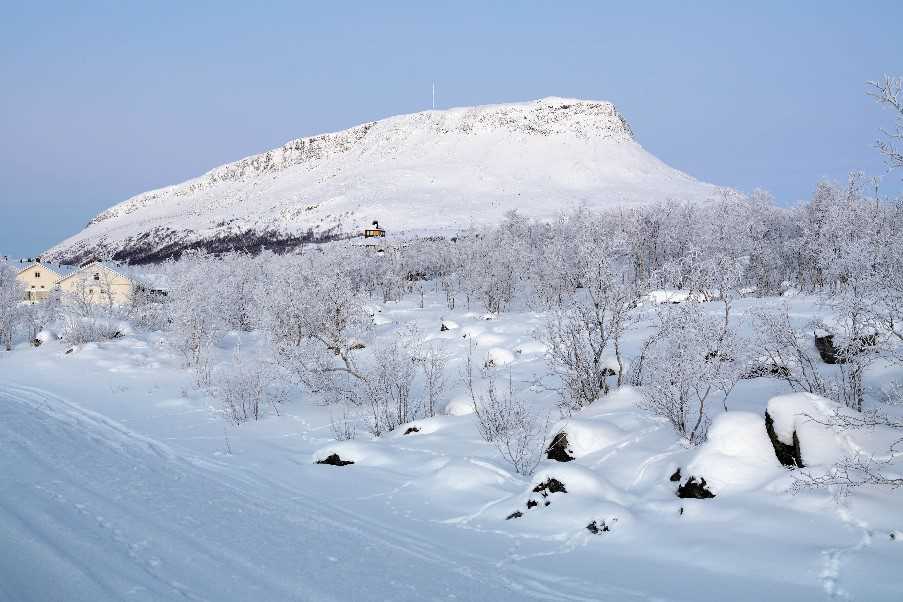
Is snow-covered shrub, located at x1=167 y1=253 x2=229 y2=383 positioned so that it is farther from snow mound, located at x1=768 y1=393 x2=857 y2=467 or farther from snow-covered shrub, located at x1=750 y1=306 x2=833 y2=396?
snow mound, located at x1=768 y1=393 x2=857 y2=467

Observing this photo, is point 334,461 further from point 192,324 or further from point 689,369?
point 192,324

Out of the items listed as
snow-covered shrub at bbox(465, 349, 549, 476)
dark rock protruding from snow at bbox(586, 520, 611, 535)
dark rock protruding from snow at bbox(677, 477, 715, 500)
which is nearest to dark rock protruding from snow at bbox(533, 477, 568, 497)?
dark rock protruding from snow at bbox(586, 520, 611, 535)

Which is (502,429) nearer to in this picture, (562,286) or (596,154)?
(562,286)

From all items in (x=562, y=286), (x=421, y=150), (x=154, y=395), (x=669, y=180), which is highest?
(x=421, y=150)

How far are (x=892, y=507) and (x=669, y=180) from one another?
12787 centimetres

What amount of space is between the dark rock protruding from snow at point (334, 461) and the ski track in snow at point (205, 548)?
4.26 ft

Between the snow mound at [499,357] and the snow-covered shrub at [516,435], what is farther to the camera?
the snow mound at [499,357]

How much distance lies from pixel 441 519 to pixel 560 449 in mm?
2573

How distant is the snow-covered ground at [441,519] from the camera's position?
550cm

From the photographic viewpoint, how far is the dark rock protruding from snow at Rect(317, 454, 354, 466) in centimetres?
1049

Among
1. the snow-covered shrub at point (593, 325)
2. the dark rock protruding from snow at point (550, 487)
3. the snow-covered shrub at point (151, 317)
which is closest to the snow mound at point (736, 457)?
the dark rock protruding from snow at point (550, 487)

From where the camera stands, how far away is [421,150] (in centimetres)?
14888

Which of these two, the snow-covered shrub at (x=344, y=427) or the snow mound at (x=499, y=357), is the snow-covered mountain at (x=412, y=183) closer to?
the snow mound at (x=499, y=357)

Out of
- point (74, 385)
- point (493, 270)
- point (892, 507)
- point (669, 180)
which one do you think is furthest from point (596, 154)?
point (892, 507)
